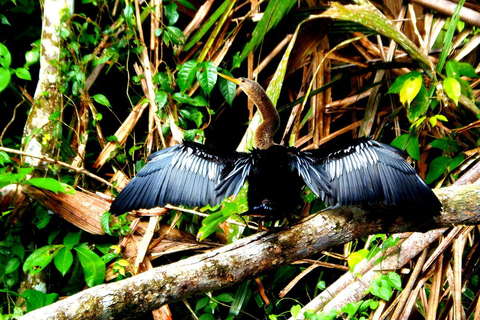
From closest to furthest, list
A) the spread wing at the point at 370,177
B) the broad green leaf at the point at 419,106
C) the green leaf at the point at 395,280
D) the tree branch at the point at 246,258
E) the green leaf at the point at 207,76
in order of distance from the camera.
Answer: the tree branch at the point at 246,258
the spread wing at the point at 370,177
the green leaf at the point at 395,280
the broad green leaf at the point at 419,106
the green leaf at the point at 207,76

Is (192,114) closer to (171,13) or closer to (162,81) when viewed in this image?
(162,81)

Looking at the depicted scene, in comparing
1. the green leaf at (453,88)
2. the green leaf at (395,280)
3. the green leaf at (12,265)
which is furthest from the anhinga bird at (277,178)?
the green leaf at (12,265)

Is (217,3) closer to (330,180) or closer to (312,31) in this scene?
(312,31)

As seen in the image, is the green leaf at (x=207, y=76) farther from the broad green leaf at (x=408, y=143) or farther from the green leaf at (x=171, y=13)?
the broad green leaf at (x=408, y=143)

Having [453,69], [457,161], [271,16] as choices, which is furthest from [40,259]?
[453,69]

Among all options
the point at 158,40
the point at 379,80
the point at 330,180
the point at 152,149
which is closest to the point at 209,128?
the point at 152,149

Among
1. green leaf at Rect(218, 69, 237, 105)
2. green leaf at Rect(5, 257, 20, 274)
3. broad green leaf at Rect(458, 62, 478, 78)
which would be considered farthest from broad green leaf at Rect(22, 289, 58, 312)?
broad green leaf at Rect(458, 62, 478, 78)

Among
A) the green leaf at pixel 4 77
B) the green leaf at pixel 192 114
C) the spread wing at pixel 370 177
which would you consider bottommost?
the spread wing at pixel 370 177
